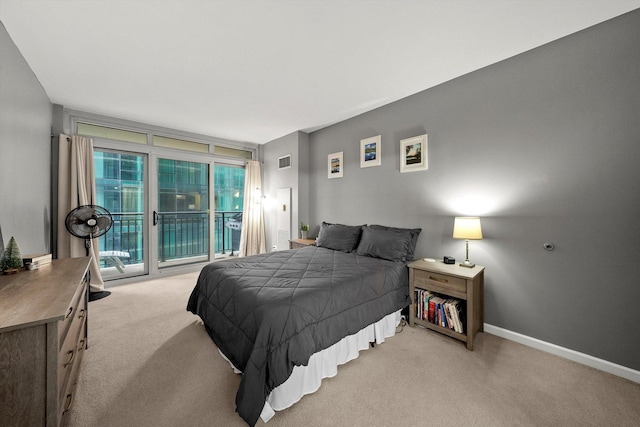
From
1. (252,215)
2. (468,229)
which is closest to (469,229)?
(468,229)

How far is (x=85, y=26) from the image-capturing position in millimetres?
1866

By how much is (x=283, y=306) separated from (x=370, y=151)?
267 cm

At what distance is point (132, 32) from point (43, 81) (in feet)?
5.75

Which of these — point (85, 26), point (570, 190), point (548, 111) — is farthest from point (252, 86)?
point (570, 190)

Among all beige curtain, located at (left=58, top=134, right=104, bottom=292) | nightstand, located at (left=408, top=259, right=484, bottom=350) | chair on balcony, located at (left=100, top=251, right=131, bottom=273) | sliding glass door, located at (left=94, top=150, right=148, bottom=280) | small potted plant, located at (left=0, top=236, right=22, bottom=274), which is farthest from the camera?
chair on balcony, located at (left=100, top=251, right=131, bottom=273)

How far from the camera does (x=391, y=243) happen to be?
281 cm

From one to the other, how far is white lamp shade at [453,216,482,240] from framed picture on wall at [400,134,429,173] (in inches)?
34.6

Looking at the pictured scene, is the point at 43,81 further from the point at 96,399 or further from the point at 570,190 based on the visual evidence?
the point at 570,190

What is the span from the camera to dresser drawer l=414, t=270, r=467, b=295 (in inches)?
85.9

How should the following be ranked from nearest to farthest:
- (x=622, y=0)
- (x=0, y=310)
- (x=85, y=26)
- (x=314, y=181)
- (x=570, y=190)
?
(x=0, y=310)
(x=622, y=0)
(x=85, y=26)
(x=570, y=190)
(x=314, y=181)

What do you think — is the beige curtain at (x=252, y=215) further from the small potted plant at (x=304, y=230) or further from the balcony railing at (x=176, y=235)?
the small potted plant at (x=304, y=230)

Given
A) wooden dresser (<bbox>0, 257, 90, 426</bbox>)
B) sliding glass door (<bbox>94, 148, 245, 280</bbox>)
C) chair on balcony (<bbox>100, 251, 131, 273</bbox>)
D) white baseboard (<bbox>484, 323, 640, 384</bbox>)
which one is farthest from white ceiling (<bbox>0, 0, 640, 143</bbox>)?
white baseboard (<bbox>484, 323, 640, 384</bbox>)

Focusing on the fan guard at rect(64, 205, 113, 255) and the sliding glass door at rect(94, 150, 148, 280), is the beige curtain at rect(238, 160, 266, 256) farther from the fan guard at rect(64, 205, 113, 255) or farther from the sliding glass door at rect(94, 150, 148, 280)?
the fan guard at rect(64, 205, 113, 255)

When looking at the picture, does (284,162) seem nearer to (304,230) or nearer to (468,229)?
(304,230)
